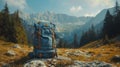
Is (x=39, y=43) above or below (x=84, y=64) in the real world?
above

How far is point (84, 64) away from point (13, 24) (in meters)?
53.4

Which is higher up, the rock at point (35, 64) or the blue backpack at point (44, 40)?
the blue backpack at point (44, 40)

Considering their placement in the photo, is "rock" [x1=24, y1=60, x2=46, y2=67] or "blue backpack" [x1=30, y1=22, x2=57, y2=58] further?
"blue backpack" [x1=30, y1=22, x2=57, y2=58]

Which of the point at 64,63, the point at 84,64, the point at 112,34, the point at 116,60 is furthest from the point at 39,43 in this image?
the point at 112,34

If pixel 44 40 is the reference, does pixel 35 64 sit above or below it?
below

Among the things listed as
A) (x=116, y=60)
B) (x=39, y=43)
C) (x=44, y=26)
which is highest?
(x=44, y=26)

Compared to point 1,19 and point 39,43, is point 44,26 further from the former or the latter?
point 1,19

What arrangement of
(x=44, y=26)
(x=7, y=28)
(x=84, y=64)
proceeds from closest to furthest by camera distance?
(x=84, y=64) < (x=44, y=26) < (x=7, y=28)

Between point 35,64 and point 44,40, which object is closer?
point 35,64

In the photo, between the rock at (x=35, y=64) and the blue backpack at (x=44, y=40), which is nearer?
the rock at (x=35, y=64)

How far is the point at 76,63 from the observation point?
895 inches

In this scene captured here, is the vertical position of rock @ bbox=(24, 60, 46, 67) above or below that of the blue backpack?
below

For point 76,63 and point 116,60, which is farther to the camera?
point 116,60

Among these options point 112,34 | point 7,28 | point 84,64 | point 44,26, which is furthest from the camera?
point 112,34
